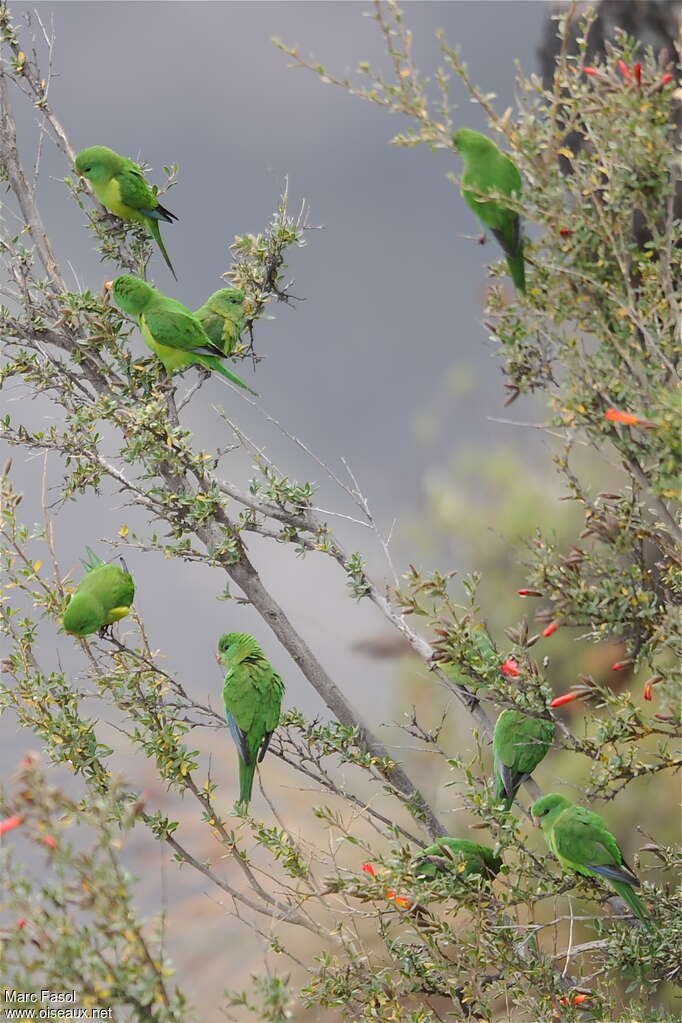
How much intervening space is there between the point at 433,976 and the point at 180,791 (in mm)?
804

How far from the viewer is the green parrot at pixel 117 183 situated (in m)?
2.85

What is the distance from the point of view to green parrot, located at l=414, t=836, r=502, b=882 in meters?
2.23

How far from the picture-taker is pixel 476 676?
7.22 feet

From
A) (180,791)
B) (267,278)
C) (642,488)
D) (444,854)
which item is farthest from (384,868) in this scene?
(267,278)

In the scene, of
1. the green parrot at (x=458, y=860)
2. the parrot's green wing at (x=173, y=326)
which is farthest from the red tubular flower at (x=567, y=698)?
the parrot's green wing at (x=173, y=326)

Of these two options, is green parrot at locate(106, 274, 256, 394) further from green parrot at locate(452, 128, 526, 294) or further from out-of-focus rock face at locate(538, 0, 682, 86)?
out-of-focus rock face at locate(538, 0, 682, 86)

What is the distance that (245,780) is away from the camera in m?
2.58

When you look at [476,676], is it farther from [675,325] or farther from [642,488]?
[675,325]

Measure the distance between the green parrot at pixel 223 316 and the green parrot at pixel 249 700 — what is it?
92cm

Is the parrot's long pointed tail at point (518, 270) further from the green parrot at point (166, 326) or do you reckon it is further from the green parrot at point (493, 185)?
the green parrot at point (166, 326)

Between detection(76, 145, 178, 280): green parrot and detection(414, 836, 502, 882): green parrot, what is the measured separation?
200 centimetres

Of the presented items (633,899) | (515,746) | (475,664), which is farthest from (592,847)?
(475,664)

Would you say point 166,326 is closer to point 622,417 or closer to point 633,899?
point 622,417

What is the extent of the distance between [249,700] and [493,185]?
138 cm
